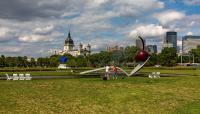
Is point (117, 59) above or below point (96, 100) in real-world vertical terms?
above

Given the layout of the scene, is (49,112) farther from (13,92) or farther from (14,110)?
(13,92)

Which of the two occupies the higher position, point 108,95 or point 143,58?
point 143,58

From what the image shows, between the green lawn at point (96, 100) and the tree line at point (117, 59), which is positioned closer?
the green lawn at point (96, 100)

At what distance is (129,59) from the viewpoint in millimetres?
162875

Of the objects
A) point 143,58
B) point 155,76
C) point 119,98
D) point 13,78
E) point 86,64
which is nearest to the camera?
point 119,98

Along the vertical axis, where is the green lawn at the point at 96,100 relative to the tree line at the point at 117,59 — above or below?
below

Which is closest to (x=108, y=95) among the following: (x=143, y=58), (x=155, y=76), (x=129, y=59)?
(x=155, y=76)

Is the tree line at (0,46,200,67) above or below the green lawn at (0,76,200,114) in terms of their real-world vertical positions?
above

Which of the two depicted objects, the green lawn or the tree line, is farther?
the tree line

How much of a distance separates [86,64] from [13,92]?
153 m

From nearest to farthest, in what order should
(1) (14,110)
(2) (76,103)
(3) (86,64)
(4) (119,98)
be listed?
(1) (14,110), (2) (76,103), (4) (119,98), (3) (86,64)

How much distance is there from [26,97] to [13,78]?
68.4 feet

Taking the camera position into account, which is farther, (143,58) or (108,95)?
(143,58)

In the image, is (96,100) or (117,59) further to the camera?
(117,59)
